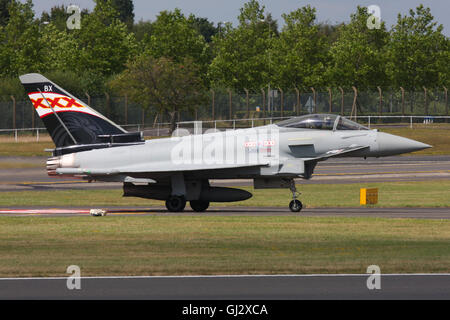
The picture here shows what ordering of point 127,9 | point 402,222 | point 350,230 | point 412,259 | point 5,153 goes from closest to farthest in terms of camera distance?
point 412,259 → point 350,230 → point 402,222 → point 5,153 → point 127,9

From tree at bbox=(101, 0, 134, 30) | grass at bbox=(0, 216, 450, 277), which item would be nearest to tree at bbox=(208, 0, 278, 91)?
grass at bbox=(0, 216, 450, 277)

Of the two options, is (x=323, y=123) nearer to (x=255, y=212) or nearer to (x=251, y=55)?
(x=255, y=212)

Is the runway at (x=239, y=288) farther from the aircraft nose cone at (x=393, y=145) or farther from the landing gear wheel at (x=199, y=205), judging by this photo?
the landing gear wheel at (x=199, y=205)

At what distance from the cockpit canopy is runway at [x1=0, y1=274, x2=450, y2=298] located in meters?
13.1

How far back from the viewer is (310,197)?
32.5 metres

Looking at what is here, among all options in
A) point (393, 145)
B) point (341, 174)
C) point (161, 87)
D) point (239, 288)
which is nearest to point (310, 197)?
point (393, 145)

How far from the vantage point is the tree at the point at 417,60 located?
267 ft

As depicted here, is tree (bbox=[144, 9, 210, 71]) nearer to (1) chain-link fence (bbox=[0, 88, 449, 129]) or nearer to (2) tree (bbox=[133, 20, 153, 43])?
(1) chain-link fence (bbox=[0, 88, 449, 129])

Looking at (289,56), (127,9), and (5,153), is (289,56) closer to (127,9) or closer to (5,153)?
(5,153)

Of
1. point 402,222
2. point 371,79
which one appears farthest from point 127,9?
point 402,222

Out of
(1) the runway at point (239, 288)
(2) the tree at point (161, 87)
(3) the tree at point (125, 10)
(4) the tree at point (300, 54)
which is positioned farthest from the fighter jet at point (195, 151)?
(3) the tree at point (125, 10)

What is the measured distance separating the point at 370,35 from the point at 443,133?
116 ft
